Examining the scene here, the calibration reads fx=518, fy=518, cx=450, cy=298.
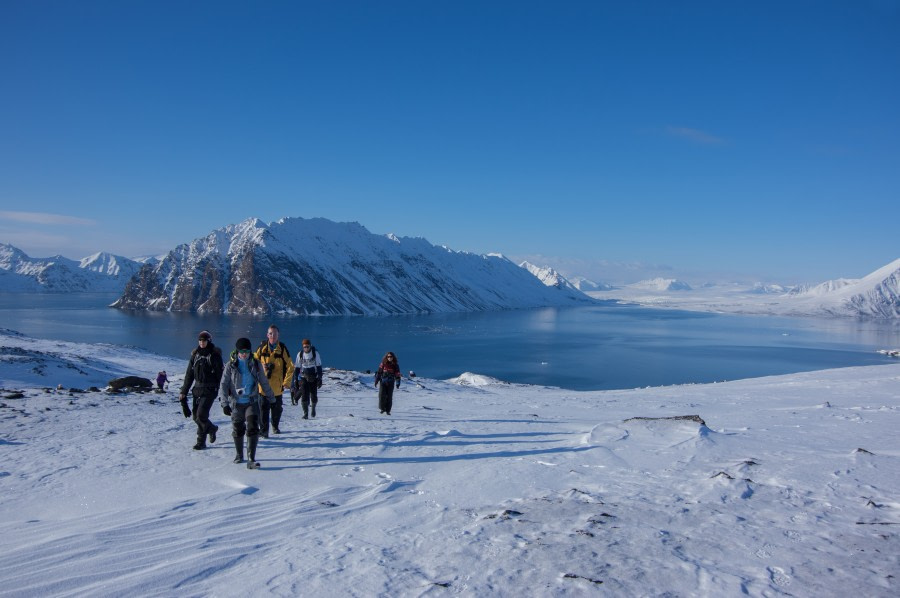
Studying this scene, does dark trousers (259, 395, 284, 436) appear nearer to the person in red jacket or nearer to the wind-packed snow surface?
the wind-packed snow surface

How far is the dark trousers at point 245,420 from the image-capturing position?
8.34 meters

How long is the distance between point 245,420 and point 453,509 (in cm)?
405

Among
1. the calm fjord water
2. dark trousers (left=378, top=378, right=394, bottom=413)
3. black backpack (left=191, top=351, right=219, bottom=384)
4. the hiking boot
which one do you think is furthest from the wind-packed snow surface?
the calm fjord water

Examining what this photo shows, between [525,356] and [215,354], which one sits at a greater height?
[215,354]

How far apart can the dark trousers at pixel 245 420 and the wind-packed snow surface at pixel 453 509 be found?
55cm

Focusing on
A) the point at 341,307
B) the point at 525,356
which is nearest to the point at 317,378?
the point at 525,356

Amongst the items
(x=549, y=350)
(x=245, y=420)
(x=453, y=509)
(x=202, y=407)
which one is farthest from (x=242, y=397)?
(x=549, y=350)

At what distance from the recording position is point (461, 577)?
181 inches

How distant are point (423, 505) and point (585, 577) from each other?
8.33ft

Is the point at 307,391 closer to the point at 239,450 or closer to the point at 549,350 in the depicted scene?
the point at 239,450

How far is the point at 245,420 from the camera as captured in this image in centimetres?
850

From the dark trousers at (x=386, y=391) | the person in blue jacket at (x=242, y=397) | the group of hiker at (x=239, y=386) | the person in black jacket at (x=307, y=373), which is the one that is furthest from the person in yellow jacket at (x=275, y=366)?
the dark trousers at (x=386, y=391)

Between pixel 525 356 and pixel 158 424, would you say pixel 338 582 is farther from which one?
pixel 525 356

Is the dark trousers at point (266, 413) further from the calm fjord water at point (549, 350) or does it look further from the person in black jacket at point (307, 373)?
the calm fjord water at point (549, 350)
